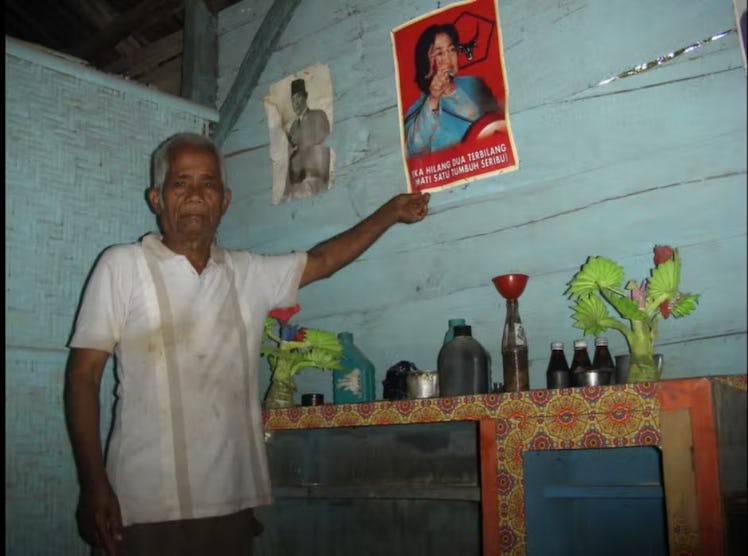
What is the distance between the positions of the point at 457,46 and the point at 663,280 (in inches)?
39.3

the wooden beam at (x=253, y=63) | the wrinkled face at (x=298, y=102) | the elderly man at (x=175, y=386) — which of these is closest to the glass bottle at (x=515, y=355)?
the elderly man at (x=175, y=386)

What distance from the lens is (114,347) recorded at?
162cm

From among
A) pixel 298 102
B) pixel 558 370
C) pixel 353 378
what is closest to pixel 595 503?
pixel 558 370

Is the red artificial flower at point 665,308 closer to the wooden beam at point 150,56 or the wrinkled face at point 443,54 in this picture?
the wrinkled face at point 443,54

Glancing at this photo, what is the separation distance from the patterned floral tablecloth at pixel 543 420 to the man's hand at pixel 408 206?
0.60 m

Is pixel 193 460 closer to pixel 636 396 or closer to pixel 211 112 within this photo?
pixel 636 396

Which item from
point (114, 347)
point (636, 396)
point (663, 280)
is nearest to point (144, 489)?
point (114, 347)

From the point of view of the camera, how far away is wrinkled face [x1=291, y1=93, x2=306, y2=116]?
247 cm

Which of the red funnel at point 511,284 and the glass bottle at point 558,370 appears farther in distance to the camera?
the red funnel at point 511,284

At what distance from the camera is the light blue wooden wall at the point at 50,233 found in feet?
6.51

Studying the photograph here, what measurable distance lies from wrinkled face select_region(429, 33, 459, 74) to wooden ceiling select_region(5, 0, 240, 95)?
1.31m

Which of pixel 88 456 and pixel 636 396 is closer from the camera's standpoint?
pixel 636 396

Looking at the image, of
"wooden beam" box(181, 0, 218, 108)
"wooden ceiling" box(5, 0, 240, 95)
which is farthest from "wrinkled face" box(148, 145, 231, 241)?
"wooden ceiling" box(5, 0, 240, 95)

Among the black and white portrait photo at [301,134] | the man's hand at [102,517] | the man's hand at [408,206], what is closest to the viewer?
the man's hand at [102,517]
